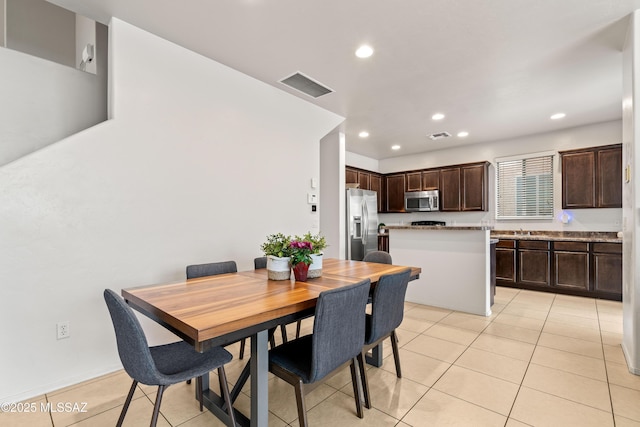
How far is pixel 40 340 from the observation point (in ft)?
6.88

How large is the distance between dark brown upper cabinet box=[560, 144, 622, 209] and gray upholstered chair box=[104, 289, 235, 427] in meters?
5.82

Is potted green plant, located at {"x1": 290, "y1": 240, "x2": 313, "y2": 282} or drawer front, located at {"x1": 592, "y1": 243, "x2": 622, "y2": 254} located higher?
potted green plant, located at {"x1": 290, "y1": 240, "x2": 313, "y2": 282}

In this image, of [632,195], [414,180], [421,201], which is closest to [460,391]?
[632,195]

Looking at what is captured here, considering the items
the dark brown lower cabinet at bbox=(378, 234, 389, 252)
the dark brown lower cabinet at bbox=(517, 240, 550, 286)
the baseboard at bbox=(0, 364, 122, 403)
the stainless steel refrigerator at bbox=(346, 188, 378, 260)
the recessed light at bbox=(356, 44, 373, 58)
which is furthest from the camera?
the dark brown lower cabinet at bbox=(378, 234, 389, 252)

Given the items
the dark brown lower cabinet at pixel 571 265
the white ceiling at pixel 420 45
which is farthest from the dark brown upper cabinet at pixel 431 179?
the dark brown lower cabinet at pixel 571 265

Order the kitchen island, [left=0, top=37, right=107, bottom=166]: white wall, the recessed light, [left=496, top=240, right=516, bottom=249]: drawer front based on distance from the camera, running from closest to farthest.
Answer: [left=0, top=37, right=107, bottom=166]: white wall, the recessed light, the kitchen island, [left=496, top=240, right=516, bottom=249]: drawer front

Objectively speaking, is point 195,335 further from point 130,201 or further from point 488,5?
point 488,5

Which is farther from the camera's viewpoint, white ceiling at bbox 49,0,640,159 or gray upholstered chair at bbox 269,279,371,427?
white ceiling at bbox 49,0,640,159

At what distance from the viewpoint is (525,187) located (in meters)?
5.62

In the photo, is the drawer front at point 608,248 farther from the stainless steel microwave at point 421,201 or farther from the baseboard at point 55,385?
the baseboard at point 55,385

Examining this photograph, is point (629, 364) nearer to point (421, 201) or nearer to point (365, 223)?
point (365, 223)

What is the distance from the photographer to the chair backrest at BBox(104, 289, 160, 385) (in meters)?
1.31

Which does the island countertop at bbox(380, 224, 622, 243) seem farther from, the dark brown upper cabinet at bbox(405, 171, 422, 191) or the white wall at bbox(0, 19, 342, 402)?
the white wall at bbox(0, 19, 342, 402)

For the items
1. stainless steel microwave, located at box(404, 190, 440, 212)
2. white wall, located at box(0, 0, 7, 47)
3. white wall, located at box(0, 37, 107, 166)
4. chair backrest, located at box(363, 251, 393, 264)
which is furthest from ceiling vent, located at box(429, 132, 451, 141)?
white wall, located at box(0, 0, 7, 47)
